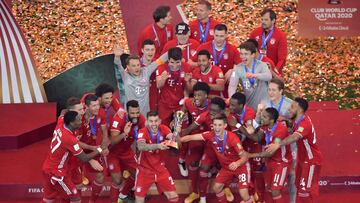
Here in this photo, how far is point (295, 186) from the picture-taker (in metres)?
10.2

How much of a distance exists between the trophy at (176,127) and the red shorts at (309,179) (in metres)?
1.50

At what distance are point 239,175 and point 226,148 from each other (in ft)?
1.13

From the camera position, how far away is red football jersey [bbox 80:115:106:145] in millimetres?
10258

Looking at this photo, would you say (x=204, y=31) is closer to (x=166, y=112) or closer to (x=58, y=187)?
(x=166, y=112)

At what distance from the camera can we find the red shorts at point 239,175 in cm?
991

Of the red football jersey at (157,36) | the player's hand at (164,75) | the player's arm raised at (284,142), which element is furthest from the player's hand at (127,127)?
the red football jersey at (157,36)

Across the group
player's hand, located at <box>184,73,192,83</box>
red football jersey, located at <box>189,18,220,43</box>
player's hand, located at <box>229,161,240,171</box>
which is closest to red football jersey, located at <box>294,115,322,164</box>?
player's hand, located at <box>229,161,240,171</box>

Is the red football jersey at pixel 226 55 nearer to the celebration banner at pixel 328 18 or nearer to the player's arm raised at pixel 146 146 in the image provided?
the player's arm raised at pixel 146 146

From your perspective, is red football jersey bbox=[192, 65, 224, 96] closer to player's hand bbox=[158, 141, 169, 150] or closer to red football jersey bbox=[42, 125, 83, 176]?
player's hand bbox=[158, 141, 169, 150]

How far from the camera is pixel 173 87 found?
1074 cm

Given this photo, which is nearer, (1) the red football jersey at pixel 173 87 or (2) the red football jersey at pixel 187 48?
(1) the red football jersey at pixel 173 87

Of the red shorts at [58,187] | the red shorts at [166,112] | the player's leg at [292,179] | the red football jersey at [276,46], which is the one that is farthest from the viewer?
the red football jersey at [276,46]

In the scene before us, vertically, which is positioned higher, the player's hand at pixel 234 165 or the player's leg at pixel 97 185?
the player's hand at pixel 234 165

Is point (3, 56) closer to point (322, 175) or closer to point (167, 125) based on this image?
point (167, 125)
